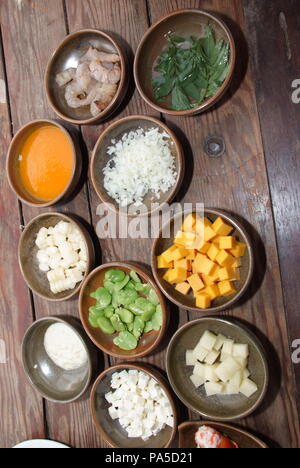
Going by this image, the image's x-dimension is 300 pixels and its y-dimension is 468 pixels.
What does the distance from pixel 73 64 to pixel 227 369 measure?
1.57 m

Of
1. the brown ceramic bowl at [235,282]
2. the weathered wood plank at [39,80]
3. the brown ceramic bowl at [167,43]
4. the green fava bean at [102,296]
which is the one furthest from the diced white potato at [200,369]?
the brown ceramic bowl at [167,43]

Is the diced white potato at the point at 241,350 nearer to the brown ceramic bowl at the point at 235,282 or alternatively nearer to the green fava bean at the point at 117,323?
the brown ceramic bowl at the point at 235,282

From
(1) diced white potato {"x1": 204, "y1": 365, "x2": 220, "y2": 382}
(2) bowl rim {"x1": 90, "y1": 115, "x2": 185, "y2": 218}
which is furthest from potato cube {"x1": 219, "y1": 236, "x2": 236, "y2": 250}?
(1) diced white potato {"x1": 204, "y1": 365, "x2": 220, "y2": 382}

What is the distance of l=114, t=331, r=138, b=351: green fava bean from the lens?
2037 millimetres

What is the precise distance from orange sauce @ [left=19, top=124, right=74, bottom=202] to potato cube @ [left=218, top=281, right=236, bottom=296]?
851 millimetres

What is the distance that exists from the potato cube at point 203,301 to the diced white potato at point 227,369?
0.24 meters

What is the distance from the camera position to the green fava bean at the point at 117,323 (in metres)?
2.07

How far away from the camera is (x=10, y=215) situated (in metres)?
2.42

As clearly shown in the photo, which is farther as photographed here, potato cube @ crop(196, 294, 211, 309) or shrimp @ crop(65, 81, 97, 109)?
shrimp @ crop(65, 81, 97, 109)

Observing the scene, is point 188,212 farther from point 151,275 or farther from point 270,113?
point 270,113

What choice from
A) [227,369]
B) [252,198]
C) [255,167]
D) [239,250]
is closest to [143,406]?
[227,369]

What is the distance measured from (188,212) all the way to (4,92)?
1245mm

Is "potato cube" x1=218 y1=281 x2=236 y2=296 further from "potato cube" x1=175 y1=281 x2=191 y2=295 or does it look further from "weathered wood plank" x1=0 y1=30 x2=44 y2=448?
"weathered wood plank" x1=0 y1=30 x2=44 y2=448

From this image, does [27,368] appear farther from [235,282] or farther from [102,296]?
[235,282]
